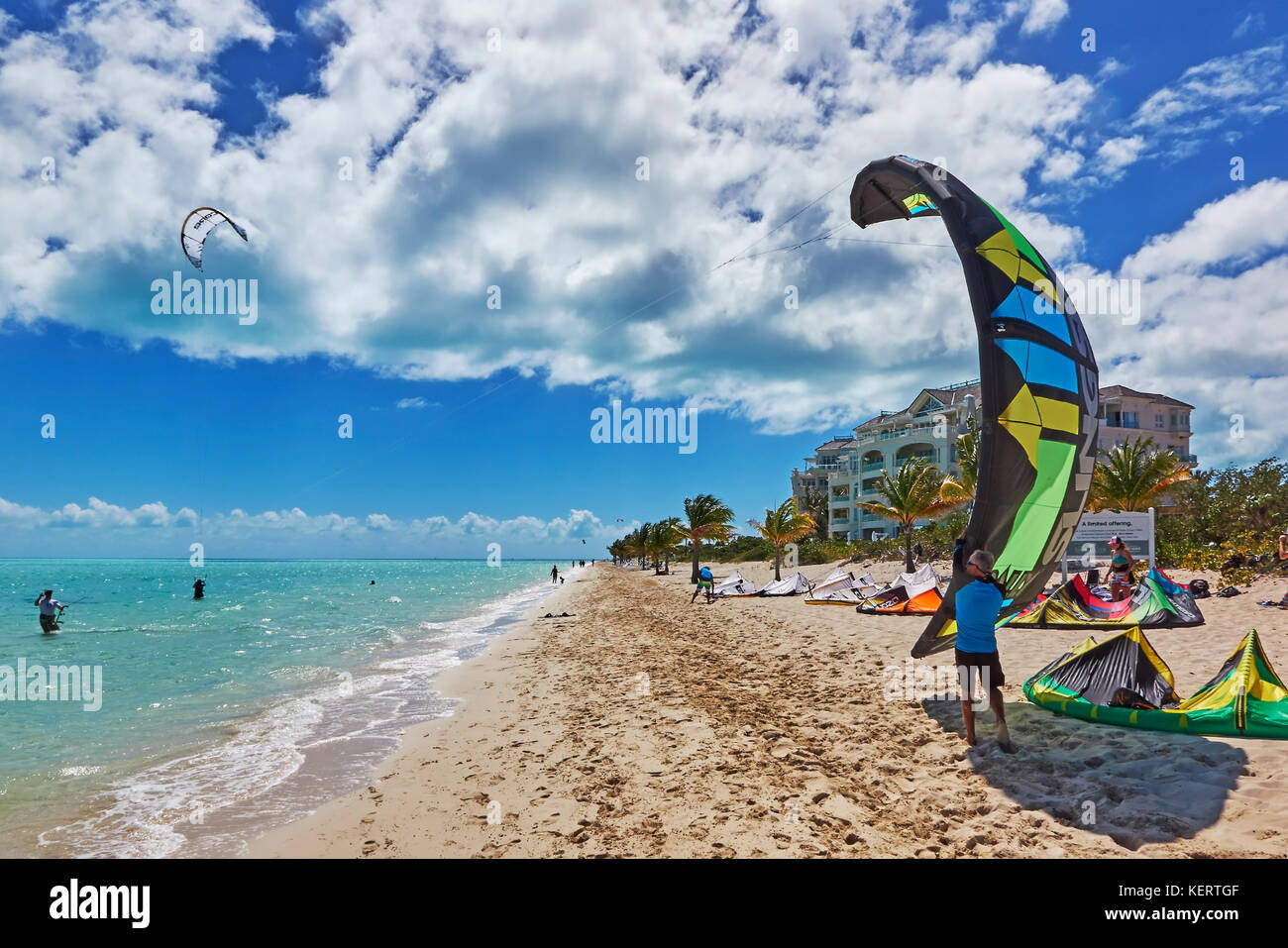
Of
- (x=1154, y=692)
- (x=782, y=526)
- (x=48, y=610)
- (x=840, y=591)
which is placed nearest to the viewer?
(x=1154, y=692)

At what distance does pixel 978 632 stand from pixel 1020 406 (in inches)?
80.6

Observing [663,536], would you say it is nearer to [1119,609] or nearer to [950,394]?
[950,394]

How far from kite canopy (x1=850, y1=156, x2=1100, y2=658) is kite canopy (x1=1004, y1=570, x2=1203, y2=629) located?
567cm

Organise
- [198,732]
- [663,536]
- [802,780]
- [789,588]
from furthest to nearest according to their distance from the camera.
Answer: [663,536] < [789,588] < [198,732] < [802,780]

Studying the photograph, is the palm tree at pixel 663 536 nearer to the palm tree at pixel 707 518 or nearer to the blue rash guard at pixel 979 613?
the palm tree at pixel 707 518

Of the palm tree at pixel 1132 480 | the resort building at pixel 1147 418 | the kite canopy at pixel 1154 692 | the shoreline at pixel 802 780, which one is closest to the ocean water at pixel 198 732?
the shoreline at pixel 802 780

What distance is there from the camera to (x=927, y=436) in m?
49.4

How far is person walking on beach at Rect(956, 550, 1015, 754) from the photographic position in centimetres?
560

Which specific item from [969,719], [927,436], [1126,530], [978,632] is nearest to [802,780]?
[969,719]

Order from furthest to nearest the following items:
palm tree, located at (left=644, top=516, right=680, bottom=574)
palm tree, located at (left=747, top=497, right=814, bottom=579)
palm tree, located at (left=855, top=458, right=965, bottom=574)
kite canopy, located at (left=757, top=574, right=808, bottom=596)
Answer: palm tree, located at (left=644, top=516, right=680, bottom=574)
palm tree, located at (left=747, top=497, right=814, bottom=579)
palm tree, located at (left=855, top=458, right=965, bottom=574)
kite canopy, located at (left=757, top=574, right=808, bottom=596)

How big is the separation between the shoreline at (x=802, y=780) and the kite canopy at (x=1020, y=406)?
1.43 meters

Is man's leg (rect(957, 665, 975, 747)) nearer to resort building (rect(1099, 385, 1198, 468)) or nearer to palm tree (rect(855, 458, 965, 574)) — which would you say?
palm tree (rect(855, 458, 965, 574))

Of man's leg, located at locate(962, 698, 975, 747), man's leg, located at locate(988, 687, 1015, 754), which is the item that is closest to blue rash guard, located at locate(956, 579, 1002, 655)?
man's leg, located at locate(988, 687, 1015, 754)
